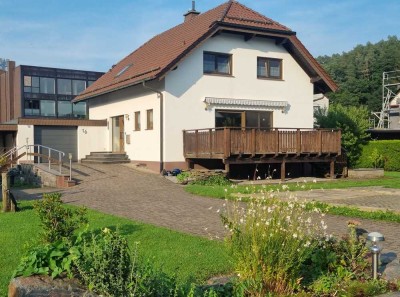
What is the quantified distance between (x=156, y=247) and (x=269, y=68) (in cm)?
1832

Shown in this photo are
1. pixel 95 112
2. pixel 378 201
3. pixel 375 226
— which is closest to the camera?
pixel 375 226

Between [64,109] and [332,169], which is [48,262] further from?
[64,109]

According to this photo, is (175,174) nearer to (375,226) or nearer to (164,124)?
(164,124)

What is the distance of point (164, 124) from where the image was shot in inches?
823

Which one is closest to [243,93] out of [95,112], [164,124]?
[164,124]

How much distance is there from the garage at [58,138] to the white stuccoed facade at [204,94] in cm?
212

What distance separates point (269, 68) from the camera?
23.9m

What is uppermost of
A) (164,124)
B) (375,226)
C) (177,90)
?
(177,90)

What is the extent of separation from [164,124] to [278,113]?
21.2ft

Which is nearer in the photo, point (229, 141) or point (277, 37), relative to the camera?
point (229, 141)

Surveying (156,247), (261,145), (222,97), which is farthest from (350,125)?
(156,247)

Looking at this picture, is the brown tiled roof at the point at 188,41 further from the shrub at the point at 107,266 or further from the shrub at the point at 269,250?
the shrub at the point at 107,266

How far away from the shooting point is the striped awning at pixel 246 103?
2173 centimetres

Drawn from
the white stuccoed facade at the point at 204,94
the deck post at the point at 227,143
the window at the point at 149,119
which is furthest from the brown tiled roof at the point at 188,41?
the deck post at the point at 227,143
